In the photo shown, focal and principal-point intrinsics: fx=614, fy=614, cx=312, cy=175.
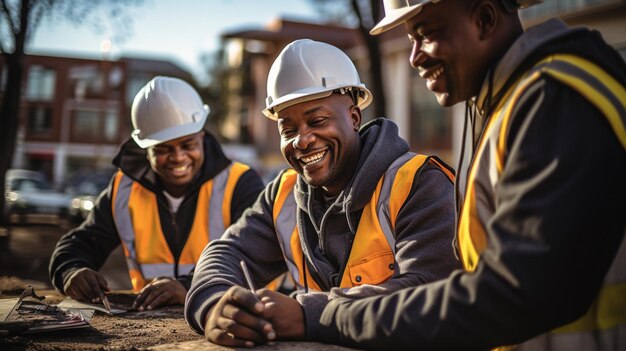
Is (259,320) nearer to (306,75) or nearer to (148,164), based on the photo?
(306,75)

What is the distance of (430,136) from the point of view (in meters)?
25.7

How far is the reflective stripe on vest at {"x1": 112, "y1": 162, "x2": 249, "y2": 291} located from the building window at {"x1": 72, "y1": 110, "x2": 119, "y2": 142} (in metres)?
45.6

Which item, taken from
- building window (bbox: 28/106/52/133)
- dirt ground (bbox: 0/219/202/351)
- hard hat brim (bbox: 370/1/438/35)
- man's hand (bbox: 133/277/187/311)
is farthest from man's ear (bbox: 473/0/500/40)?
building window (bbox: 28/106/52/133)

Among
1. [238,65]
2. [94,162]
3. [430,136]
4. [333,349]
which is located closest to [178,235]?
[333,349]

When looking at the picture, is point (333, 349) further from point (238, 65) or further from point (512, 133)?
point (238, 65)

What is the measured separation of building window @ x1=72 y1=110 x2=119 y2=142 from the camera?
47.2 m

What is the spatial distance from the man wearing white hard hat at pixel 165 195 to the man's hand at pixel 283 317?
7.04ft

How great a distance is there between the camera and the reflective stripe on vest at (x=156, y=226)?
405cm

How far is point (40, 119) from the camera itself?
46.7 meters

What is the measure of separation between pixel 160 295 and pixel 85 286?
1.49ft

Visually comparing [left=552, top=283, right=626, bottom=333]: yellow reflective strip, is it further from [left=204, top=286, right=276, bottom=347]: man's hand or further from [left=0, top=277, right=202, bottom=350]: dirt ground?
[left=0, top=277, right=202, bottom=350]: dirt ground

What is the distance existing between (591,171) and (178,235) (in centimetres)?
313

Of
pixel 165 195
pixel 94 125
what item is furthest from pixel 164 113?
pixel 94 125

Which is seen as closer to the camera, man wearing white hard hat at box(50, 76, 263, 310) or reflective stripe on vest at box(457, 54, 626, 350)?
reflective stripe on vest at box(457, 54, 626, 350)
